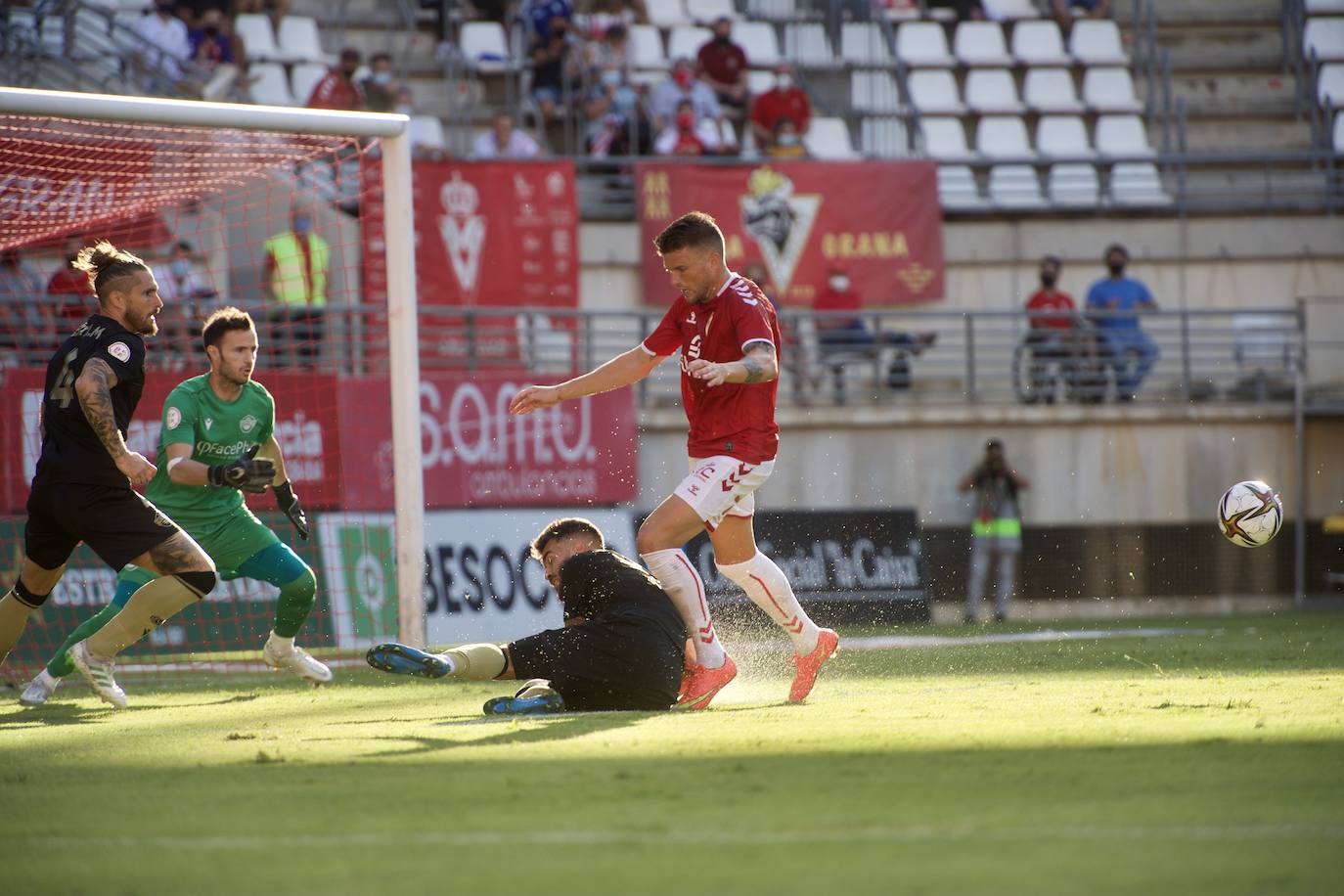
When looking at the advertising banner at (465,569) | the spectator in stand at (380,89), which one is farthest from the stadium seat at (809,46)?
the advertising banner at (465,569)

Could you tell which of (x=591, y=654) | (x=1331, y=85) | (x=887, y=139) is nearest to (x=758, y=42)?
(x=887, y=139)

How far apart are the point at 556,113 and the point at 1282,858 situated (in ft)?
55.9

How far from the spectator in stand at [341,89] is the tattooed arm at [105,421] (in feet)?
36.0

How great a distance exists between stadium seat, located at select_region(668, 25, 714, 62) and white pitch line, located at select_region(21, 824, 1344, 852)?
715 inches

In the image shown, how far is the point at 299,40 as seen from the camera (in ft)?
65.6

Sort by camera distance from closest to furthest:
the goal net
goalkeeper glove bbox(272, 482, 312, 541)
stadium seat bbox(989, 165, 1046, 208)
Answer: goalkeeper glove bbox(272, 482, 312, 541)
the goal net
stadium seat bbox(989, 165, 1046, 208)

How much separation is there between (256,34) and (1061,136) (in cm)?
1033

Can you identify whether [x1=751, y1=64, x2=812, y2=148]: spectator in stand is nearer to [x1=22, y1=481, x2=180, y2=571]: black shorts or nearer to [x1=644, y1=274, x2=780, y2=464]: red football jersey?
[x1=644, y1=274, x2=780, y2=464]: red football jersey

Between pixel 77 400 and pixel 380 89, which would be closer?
pixel 77 400

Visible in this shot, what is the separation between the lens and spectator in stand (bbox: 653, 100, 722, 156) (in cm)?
1978

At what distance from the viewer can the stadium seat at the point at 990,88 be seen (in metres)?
22.6

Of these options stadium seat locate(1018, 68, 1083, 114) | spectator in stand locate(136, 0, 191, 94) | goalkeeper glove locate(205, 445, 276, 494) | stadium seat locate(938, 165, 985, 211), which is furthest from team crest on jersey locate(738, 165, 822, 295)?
goalkeeper glove locate(205, 445, 276, 494)

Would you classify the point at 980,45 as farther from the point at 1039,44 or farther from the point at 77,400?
the point at 77,400

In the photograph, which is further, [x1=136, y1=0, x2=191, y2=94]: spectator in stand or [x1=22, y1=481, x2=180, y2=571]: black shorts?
[x1=136, y1=0, x2=191, y2=94]: spectator in stand
